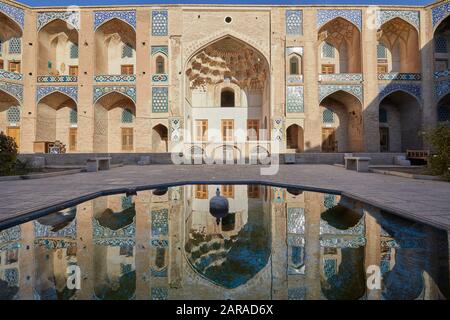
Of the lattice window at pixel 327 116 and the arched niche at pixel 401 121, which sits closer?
the arched niche at pixel 401 121

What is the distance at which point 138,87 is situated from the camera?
15867 mm

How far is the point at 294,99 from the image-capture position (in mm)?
15797

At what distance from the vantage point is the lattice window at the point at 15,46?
1667 centimetres

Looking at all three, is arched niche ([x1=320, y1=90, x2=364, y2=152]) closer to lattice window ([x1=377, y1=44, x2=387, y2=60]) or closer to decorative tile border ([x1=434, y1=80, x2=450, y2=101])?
lattice window ([x1=377, y1=44, x2=387, y2=60])

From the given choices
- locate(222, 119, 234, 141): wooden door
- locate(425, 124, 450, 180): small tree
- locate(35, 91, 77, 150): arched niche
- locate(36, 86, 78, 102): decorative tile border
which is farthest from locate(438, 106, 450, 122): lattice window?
locate(35, 91, 77, 150): arched niche

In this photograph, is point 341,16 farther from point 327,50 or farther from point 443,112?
point 443,112

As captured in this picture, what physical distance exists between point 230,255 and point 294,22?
1711cm

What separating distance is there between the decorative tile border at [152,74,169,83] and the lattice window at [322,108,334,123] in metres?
10.7

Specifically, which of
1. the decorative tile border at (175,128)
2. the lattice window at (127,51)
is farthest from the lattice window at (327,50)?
the lattice window at (127,51)

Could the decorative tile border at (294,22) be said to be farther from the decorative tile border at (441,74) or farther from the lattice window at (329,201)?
the lattice window at (329,201)

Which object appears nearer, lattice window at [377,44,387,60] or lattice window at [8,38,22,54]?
lattice window at [8,38,22,54]

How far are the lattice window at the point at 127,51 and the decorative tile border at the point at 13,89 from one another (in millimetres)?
6547

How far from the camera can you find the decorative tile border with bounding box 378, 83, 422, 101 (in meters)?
15.6

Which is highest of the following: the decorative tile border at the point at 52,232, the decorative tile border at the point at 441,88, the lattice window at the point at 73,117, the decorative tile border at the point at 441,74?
the decorative tile border at the point at 441,74
